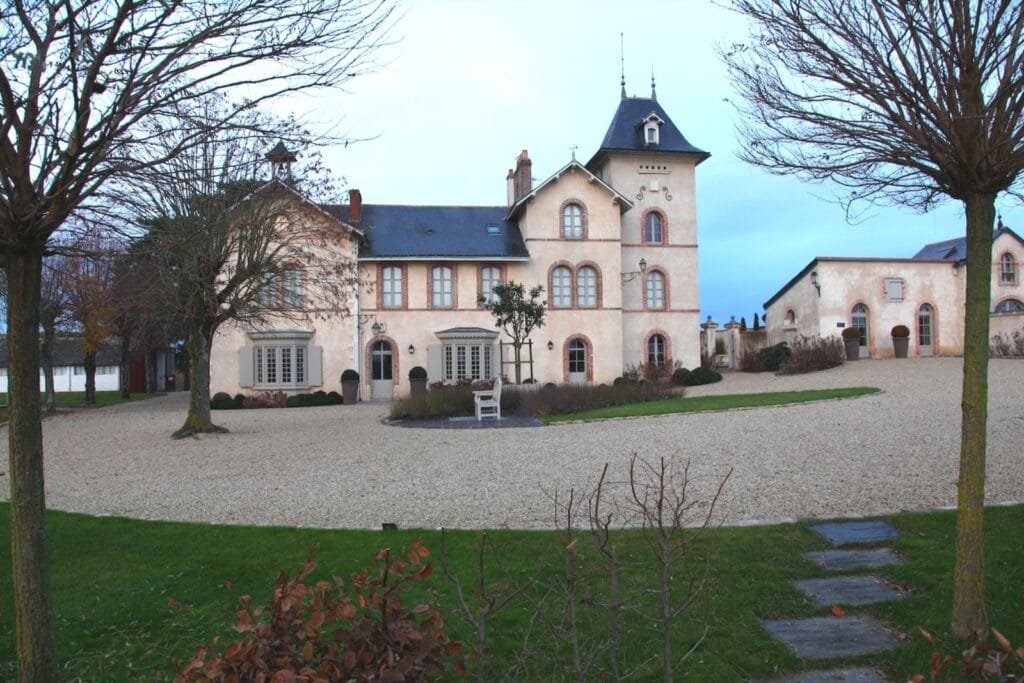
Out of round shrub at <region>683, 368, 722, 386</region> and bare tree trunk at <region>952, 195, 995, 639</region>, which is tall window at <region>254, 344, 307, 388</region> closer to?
round shrub at <region>683, 368, 722, 386</region>

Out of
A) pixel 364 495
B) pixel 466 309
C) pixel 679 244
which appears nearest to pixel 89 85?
pixel 364 495

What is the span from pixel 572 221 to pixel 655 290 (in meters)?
4.68

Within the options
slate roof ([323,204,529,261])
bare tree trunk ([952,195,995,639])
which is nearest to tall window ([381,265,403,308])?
slate roof ([323,204,529,261])

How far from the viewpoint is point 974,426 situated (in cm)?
393

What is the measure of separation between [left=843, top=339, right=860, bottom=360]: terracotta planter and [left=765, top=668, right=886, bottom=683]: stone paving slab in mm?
27440

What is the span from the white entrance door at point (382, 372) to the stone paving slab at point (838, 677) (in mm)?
25740

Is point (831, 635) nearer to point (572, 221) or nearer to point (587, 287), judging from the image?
point (587, 287)

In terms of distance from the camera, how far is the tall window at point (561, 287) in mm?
29812

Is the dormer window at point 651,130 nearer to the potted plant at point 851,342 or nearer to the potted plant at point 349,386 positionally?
the potted plant at point 851,342

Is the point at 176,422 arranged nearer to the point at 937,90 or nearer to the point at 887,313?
the point at 937,90

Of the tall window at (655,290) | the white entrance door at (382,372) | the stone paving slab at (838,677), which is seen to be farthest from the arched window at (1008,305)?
the stone paving slab at (838,677)

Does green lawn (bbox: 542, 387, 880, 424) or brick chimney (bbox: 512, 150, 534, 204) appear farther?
brick chimney (bbox: 512, 150, 534, 204)

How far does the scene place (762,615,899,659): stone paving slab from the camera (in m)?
4.14

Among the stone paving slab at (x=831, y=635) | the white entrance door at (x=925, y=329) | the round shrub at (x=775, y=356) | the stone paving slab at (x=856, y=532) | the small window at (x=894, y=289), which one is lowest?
the stone paving slab at (x=831, y=635)
